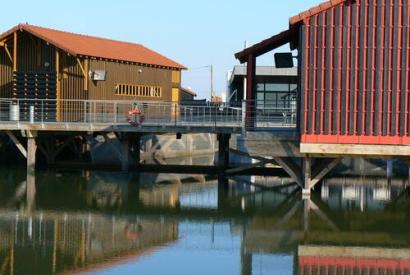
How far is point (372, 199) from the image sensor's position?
25.5 meters

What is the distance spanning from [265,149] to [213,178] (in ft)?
27.5

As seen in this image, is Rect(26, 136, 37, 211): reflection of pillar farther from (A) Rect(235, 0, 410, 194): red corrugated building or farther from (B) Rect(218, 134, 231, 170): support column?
(A) Rect(235, 0, 410, 194): red corrugated building

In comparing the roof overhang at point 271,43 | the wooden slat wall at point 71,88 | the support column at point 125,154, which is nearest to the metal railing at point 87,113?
the wooden slat wall at point 71,88

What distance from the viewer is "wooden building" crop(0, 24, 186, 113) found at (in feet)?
113

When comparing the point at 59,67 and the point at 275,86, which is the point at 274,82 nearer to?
the point at 275,86

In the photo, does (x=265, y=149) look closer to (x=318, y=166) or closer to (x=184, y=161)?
(x=318, y=166)

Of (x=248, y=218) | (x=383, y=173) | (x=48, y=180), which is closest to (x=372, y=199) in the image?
(x=248, y=218)

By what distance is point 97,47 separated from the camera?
37.2 meters

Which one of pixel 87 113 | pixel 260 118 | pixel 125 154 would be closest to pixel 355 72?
pixel 260 118

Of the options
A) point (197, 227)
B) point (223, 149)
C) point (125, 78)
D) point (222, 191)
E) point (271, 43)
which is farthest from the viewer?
point (125, 78)

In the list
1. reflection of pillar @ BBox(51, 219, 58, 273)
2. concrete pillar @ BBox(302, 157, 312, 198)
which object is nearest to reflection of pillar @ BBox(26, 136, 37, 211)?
reflection of pillar @ BBox(51, 219, 58, 273)

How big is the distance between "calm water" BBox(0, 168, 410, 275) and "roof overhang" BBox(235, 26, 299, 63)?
4.71m

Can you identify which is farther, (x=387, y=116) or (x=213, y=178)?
(x=213, y=178)

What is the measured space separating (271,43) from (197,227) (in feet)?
24.9
